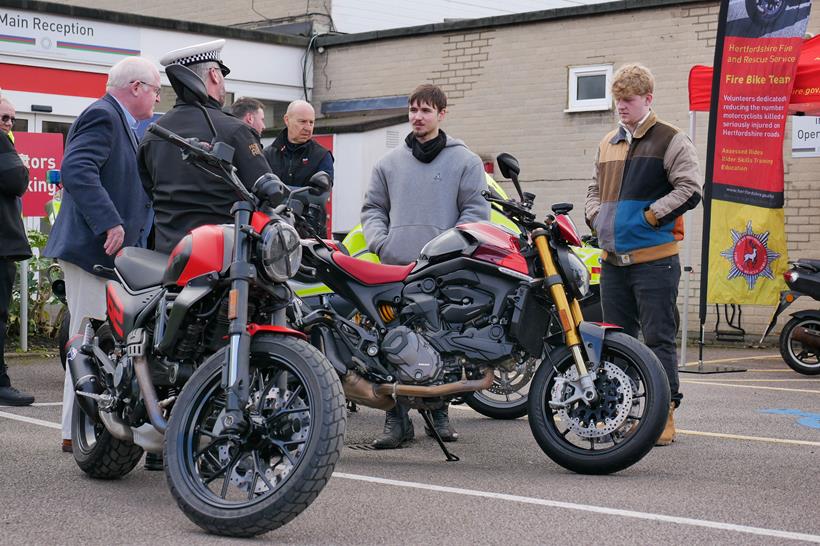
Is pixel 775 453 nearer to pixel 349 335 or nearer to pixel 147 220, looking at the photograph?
pixel 349 335

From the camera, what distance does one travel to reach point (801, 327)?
1231cm

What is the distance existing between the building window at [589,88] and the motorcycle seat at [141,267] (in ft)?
39.4

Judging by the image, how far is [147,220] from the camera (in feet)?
22.1

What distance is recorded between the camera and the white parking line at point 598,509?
4.79 meters

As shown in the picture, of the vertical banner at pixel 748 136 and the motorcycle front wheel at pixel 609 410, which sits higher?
the vertical banner at pixel 748 136

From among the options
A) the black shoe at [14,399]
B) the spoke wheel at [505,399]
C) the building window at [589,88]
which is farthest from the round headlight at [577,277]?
the building window at [589,88]

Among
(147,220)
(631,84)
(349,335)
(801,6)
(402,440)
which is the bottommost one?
(402,440)

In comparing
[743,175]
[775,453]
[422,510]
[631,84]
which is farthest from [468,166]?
[743,175]

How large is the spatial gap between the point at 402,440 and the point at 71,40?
12.2 metres

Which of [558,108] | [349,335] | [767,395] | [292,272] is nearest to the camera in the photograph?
[292,272]

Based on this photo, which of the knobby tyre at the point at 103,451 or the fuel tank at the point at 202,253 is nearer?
the fuel tank at the point at 202,253

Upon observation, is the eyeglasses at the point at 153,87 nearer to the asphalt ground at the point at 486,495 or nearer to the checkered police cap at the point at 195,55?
the checkered police cap at the point at 195,55

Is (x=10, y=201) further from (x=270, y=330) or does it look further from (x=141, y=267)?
(x=270, y=330)

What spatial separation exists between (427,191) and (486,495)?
244 cm
